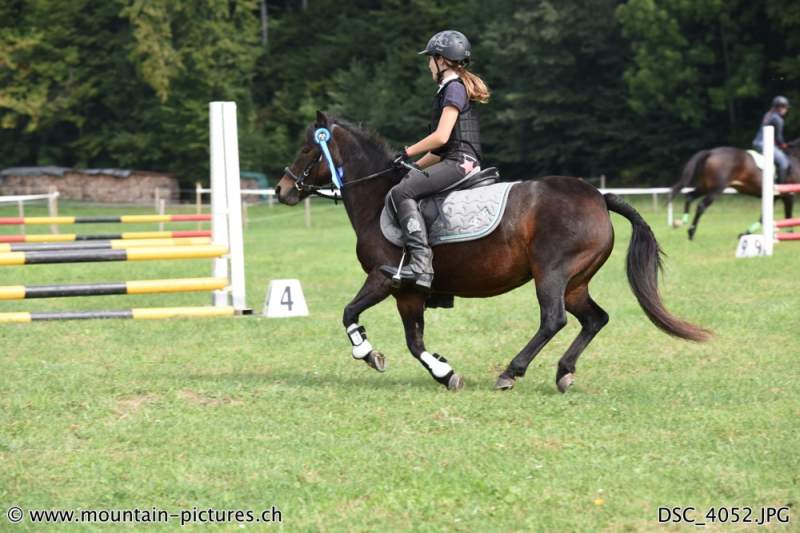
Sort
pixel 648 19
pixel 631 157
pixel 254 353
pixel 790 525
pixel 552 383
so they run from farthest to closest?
pixel 631 157
pixel 648 19
pixel 254 353
pixel 552 383
pixel 790 525

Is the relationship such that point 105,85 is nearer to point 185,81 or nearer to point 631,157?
point 185,81

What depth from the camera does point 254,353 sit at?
10.4m

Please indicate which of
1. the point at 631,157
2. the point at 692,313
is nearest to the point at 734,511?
the point at 692,313

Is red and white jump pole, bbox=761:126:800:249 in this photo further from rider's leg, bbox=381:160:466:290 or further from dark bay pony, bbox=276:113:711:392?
rider's leg, bbox=381:160:466:290

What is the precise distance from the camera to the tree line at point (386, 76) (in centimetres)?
4597

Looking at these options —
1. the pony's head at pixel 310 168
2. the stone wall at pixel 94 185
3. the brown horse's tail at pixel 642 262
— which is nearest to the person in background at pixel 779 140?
the brown horse's tail at pixel 642 262

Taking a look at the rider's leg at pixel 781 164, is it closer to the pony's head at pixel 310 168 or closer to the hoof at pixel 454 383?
the pony's head at pixel 310 168

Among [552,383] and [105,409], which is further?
[552,383]

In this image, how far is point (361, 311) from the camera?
8.54 metres

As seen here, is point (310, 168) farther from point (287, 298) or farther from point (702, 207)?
point (702, 207)

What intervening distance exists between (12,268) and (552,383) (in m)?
14.1

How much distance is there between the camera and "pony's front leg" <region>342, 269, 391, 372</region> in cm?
849

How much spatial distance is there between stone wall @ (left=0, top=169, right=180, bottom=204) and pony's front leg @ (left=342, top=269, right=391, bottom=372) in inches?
1863

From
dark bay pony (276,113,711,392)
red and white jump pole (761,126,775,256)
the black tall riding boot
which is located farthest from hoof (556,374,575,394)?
red and white jump pole (761,126,775,256)
